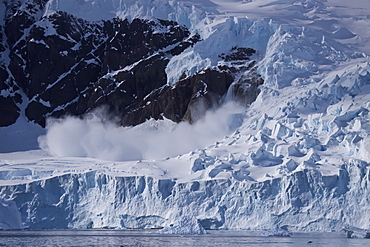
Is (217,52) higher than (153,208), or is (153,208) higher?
(217,52)

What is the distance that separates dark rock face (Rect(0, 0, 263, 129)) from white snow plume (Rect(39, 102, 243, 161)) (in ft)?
7.55

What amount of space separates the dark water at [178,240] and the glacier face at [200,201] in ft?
4.35

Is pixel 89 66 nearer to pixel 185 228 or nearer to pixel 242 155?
pixel 242 155

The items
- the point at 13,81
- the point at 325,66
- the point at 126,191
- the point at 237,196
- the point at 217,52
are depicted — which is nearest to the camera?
the point at 237,196

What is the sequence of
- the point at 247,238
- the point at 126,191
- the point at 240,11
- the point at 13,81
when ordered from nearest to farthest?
the point at 247,238 < the point at 126,191 < the point at 240,11 < the point at 13,81

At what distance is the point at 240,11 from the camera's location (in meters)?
93.4

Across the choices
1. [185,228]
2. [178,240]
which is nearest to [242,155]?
[185,228]

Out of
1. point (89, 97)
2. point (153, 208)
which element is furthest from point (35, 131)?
point (153, 208)

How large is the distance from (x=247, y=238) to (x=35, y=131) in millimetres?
46930

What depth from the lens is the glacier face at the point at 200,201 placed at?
54.8 metres

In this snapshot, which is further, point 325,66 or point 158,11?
point 158,11

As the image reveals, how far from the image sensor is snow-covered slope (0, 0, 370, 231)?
5625 cm

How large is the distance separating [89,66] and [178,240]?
51.3 m

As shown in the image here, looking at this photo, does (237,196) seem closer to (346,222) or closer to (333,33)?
(346,222)
